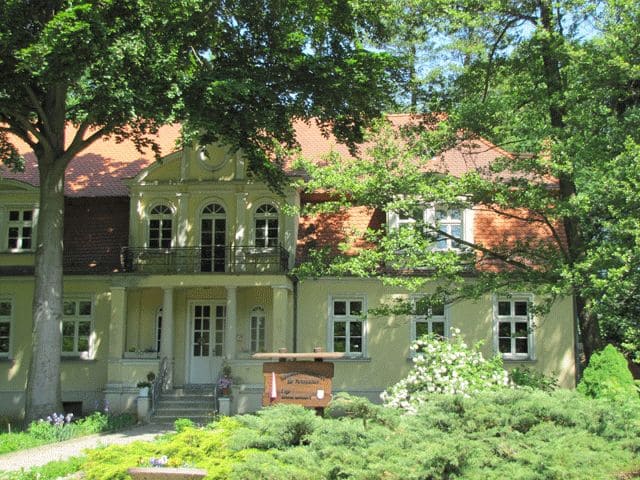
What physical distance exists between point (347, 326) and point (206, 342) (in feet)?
13.3

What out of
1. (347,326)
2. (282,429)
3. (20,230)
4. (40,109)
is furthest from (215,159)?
(282,429)

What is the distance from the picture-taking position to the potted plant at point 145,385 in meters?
18.3

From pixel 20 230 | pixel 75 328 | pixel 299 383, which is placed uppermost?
pixel 20 230

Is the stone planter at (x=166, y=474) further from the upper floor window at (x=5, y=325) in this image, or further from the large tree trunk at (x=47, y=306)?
the upper floor window at (x=5, y=325)

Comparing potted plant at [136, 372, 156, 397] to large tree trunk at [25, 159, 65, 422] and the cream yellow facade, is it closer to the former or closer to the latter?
the cream yellow facade

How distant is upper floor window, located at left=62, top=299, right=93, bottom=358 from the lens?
68.6 ft

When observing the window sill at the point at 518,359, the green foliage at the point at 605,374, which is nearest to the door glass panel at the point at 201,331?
the window sill at the point at 518,359

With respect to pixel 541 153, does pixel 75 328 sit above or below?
below

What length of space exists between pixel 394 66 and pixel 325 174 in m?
2.95

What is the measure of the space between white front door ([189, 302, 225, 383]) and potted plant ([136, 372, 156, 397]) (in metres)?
1.64

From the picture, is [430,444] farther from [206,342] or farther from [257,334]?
[206,342]

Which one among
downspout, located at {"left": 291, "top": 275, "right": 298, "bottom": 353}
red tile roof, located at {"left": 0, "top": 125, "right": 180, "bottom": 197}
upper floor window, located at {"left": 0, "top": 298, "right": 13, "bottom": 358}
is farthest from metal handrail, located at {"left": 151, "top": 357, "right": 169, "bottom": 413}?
red tile roof, located at {"left": 0, "top": 125, "right": 180, "bottom": 197}

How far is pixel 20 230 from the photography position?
2136 centimetres

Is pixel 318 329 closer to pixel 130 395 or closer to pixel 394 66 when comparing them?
pixel 130 395
